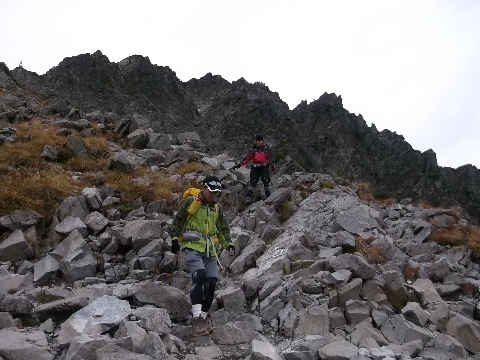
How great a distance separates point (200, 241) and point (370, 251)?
570cm

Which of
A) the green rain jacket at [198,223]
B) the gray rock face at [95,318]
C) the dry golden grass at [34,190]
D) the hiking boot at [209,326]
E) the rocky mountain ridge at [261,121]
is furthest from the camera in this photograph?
the rocky mountain ridge at [261,121]

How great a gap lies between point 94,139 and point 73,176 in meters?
5.09

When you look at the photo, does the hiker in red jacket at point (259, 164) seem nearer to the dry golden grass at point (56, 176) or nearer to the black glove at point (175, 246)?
the dry golden grass at point (56, 176)

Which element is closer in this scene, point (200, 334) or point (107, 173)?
point (200, 334)

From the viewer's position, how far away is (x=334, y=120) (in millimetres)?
107250

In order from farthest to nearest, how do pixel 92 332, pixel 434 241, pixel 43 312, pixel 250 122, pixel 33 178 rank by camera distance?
1. pixel 250 122
2. pixel 434 241
3. pixel 33 178
4. pixel 43 312
5. pixel 92 332

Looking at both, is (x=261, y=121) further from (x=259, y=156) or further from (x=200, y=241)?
(x=200, y=241)

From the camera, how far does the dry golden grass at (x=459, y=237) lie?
13406 mm

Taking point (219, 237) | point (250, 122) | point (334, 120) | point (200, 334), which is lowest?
point (200, 334)

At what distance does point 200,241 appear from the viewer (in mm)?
8250

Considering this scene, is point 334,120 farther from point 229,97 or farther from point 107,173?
point 107,173

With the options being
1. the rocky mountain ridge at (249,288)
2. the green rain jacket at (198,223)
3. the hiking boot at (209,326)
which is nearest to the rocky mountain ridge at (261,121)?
the rocky mountain ridge at (249,288)

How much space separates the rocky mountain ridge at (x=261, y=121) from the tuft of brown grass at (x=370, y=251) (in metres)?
39.5

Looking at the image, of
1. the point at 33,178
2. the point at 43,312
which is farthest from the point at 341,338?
the point at 33,178
